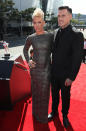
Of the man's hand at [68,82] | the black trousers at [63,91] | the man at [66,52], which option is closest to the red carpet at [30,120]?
the black trousers at [63,91]

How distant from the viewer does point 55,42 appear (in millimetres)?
2412

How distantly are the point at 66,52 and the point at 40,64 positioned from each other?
46 cm

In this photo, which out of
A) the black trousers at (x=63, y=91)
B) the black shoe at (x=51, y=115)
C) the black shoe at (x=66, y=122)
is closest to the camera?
the black trousers at (x=63, y=91)

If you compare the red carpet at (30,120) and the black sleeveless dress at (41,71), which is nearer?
the black sleeveless dress at (41,71)

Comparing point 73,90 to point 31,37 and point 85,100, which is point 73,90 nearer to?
point 85,100

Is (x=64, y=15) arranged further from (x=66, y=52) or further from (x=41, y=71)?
(x=41, y=71)

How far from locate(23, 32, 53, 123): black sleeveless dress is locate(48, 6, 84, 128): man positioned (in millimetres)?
106

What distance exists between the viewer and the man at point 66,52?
7.29ft

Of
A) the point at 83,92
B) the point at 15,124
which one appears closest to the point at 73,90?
the point at 83,92

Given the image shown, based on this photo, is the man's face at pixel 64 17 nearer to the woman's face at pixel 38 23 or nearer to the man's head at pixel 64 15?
the man's head at pixel 64 15

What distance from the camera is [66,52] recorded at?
2328 millimetres

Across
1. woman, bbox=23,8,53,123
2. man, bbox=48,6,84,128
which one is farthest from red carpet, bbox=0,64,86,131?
man, bbox=48,6,84,128

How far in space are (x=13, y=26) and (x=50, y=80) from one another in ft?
108

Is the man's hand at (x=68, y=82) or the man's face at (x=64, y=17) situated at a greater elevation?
the man's face at (x=64, y=17)
